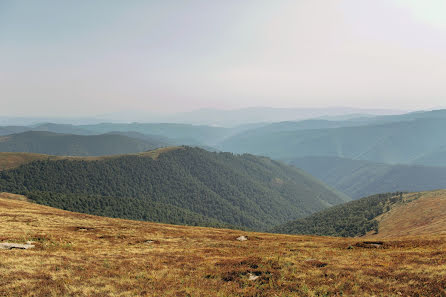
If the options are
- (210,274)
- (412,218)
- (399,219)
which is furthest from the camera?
(399,219)

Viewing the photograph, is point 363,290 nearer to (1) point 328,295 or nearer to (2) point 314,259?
(1) point 328,295

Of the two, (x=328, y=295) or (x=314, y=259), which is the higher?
(x=328, y=295)

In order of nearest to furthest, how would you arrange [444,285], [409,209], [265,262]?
[444,285] → [265,262] → [409,209]

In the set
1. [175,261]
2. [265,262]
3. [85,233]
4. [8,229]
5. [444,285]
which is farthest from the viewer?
[85,233]

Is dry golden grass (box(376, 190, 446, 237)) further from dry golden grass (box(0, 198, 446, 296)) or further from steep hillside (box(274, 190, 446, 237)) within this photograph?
dry golden grass (box(0, 198, 446, 296))

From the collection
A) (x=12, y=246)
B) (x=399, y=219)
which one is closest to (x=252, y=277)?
(x=12, y=246)

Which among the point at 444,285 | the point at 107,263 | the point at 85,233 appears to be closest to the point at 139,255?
the point at 107,263

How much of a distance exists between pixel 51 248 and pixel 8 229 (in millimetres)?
18296

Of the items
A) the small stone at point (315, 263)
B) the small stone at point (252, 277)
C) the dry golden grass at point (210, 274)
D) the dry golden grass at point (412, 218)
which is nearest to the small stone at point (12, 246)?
the dry golden grass at point (210, 274)

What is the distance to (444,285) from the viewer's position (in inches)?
727

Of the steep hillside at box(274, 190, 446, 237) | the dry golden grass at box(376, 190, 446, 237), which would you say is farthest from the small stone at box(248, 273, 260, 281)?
the dry golden grass at box(376, 190, 446, 237)

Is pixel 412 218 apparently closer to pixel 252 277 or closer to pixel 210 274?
pixel 252 277

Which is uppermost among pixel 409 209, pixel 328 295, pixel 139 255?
pixel 328 295

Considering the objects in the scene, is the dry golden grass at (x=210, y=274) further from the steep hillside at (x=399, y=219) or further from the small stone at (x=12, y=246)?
the steep hillside at (x=399, y=219)
